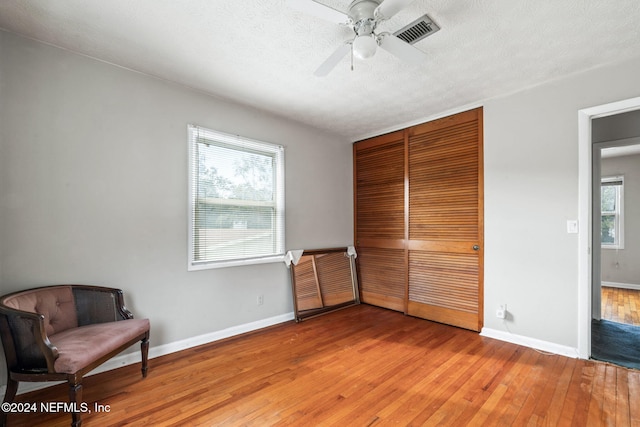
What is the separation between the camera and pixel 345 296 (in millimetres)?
4262

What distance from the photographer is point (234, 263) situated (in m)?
3.19

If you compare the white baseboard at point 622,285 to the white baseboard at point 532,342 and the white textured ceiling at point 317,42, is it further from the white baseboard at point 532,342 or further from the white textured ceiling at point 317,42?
the white textured ceiling at point 317,42

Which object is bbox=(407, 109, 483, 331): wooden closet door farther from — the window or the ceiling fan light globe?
the ceiling fan light globe

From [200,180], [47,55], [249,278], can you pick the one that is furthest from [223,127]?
[249,278]

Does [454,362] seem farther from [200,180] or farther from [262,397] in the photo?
[200,180]

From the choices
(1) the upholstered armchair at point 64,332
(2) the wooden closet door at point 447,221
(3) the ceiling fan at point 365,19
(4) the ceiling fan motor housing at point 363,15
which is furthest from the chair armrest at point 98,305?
(2) the wooden closet door at point 447,221

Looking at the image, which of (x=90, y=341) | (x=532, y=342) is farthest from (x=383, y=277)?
(x=90, y=341)

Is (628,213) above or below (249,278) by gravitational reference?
above

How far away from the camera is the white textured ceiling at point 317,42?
180 cm

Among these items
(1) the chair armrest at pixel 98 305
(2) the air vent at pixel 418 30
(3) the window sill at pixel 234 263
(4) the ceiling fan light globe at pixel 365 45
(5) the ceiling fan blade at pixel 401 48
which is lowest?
(1) the chair armrest at pixel 98 305

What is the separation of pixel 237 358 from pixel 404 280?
235cm

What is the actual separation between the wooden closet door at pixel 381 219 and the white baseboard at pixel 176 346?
4.52ft

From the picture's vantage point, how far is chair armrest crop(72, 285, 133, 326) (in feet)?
A: 7.34

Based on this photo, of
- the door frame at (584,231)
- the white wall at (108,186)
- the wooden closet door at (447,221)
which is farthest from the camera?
the wooden closet door at (447,221)
